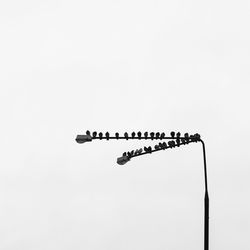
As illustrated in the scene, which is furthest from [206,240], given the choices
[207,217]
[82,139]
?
[82,139]

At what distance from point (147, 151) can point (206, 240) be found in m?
3.90

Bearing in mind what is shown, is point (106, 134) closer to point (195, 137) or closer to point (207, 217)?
point (195, 137)

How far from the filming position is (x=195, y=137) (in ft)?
53.4

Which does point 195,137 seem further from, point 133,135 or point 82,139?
point 82,139

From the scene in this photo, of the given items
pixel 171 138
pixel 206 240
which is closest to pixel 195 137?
pixel 171 138

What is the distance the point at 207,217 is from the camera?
53.9ft

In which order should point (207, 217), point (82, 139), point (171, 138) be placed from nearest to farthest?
point (82, 139) → point (171, 138) → point (207, 217)

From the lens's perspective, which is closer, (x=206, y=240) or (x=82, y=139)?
(x=82, y=139)

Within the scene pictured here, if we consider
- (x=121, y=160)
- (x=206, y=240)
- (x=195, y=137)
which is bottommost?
(x=206, y=240)

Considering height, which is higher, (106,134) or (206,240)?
(106,134)

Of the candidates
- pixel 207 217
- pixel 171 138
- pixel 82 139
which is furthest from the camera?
pixel 207 217

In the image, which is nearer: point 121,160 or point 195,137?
point 121,160

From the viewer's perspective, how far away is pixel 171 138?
1538 cm

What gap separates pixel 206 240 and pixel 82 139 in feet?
19.1
